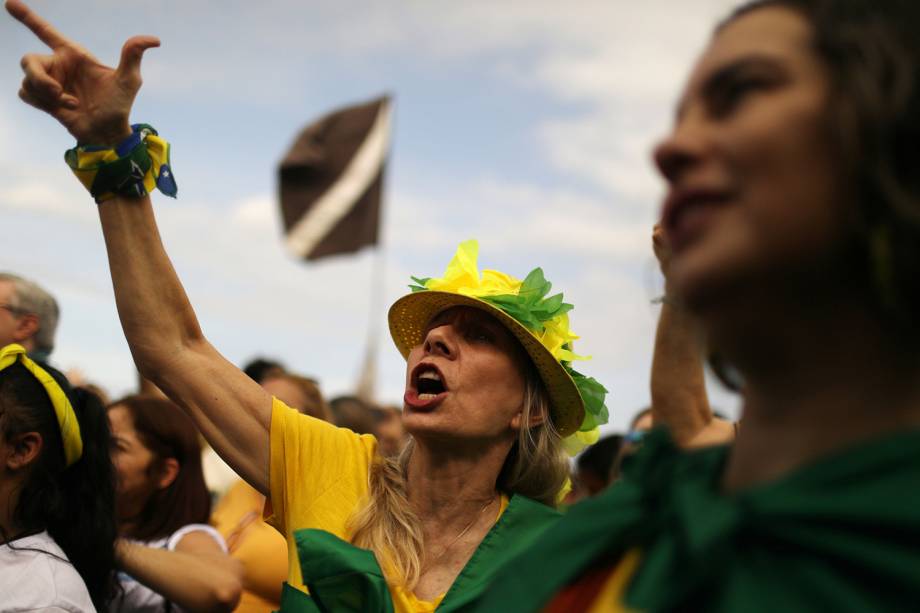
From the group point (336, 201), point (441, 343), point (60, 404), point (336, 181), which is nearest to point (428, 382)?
point (441, 343)

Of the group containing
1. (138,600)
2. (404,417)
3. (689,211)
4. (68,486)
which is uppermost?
(689,211)

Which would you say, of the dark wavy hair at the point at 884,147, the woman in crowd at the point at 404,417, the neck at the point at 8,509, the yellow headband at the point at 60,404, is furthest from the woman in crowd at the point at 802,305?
the yellow headband at the point at 60,404

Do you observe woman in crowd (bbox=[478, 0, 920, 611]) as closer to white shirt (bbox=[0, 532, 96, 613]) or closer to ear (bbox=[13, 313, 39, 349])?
white shirt (bbox=[0, 532, 96, 613])

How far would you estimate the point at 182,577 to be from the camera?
12.9 ft

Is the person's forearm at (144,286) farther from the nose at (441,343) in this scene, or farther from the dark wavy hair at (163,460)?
the dark wavy hair at (163,460)

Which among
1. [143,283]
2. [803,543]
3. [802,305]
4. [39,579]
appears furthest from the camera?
[39,579]

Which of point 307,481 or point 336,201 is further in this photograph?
point 336,201

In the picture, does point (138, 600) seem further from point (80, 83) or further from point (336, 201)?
point (336, 201)

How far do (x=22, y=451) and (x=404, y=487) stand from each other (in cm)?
128

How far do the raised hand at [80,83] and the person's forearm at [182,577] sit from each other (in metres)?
1.71

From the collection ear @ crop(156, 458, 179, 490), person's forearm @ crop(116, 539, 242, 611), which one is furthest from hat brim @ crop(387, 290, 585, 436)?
ear @ crop(156, 458, 179, 490)

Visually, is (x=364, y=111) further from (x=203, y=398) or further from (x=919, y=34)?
(x=919, y=34)

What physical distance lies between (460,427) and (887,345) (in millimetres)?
2061

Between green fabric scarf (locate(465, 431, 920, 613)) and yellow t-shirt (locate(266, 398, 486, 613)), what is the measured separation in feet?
5.67
